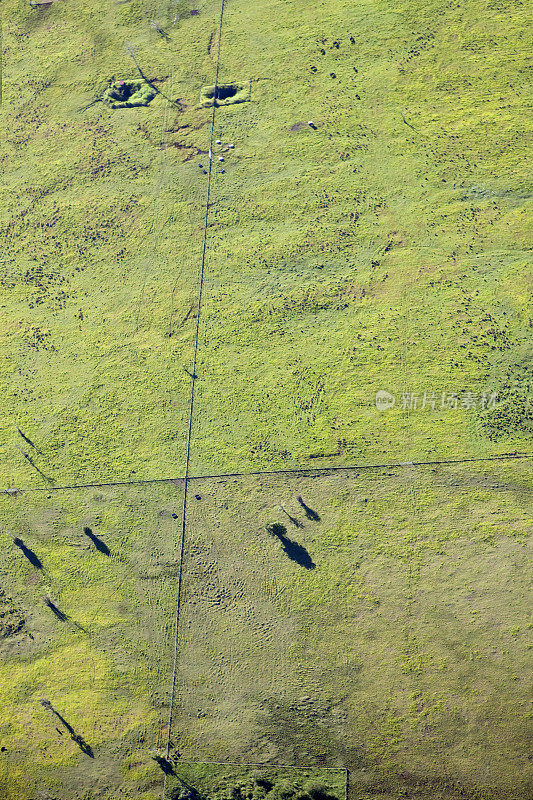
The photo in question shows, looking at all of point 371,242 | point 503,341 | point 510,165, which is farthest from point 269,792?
point 510,165

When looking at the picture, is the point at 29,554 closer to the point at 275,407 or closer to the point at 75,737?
the point at 75,737

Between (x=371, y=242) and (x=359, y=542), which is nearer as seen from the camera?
(x=359, y=542)

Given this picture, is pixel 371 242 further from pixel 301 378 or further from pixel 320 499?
pixel 320 499

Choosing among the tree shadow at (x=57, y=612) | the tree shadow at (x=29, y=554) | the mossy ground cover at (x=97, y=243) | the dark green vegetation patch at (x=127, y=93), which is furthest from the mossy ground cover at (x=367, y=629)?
the dark green vegetation patch at (x=127, y=93)

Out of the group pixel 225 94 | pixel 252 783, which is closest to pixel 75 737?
pixel 252 783

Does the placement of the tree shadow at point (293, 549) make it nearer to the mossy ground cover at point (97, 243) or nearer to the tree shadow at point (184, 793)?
the mossy ground cover at point (97, 243)
